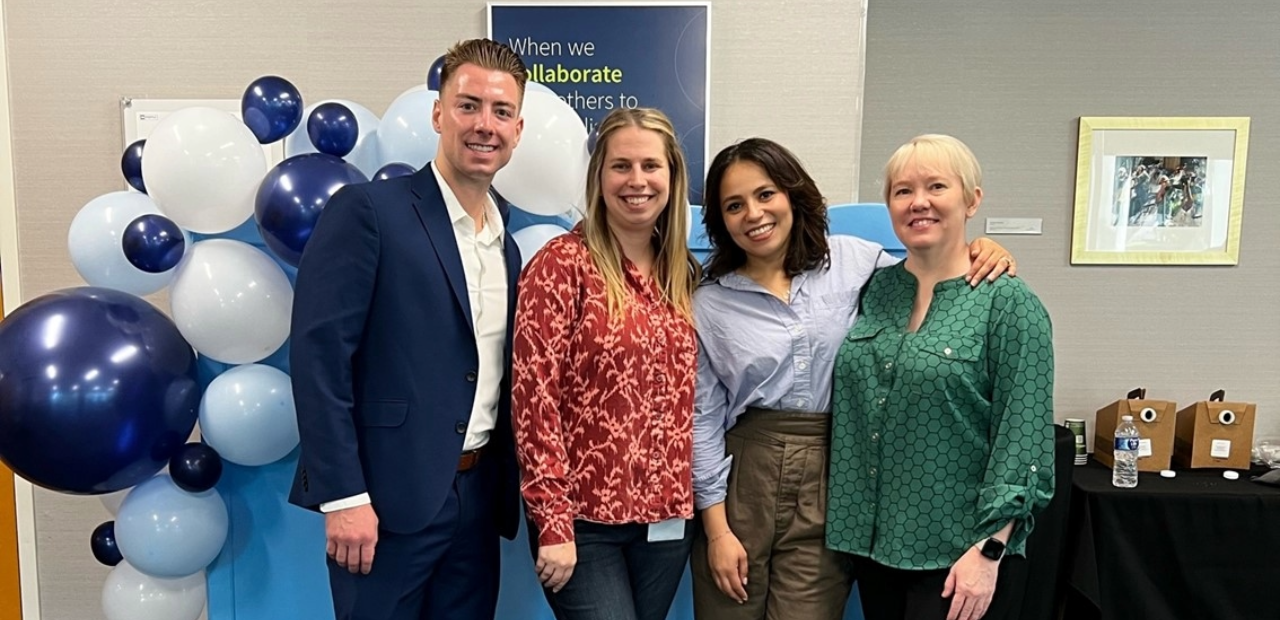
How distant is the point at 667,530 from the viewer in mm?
1425

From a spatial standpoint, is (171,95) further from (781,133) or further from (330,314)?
(781,133)

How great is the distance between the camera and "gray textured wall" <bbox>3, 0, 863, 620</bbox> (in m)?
2.48

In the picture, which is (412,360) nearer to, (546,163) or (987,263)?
(546,163)

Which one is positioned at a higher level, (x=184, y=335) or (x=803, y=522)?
(x=184, y=335)

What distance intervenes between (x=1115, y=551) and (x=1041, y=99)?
168 cm

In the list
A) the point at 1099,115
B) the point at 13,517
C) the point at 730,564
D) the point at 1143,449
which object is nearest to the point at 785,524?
the point at 730,564

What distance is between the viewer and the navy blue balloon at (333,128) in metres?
1.64

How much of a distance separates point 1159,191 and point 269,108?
3.12 metres

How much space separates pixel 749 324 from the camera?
1.46m

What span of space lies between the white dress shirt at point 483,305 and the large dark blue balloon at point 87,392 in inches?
27.5

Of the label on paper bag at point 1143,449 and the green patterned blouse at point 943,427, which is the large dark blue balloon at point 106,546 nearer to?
the green patterned blouse at point 943,427

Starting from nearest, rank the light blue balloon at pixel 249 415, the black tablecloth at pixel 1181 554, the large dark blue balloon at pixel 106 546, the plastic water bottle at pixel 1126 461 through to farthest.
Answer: the light blue balloon at pixel 249 415, the large dark blue balloon at pixel 106 546, the black tablecloth at pixel 1181 554, the plastic water bottle at pixel 1126 461

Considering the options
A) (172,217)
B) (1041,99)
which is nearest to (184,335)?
(172,217)

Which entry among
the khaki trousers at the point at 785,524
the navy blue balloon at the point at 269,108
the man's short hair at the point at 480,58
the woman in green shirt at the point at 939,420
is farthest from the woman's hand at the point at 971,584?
the navy blue balloon at the point at 269,108
